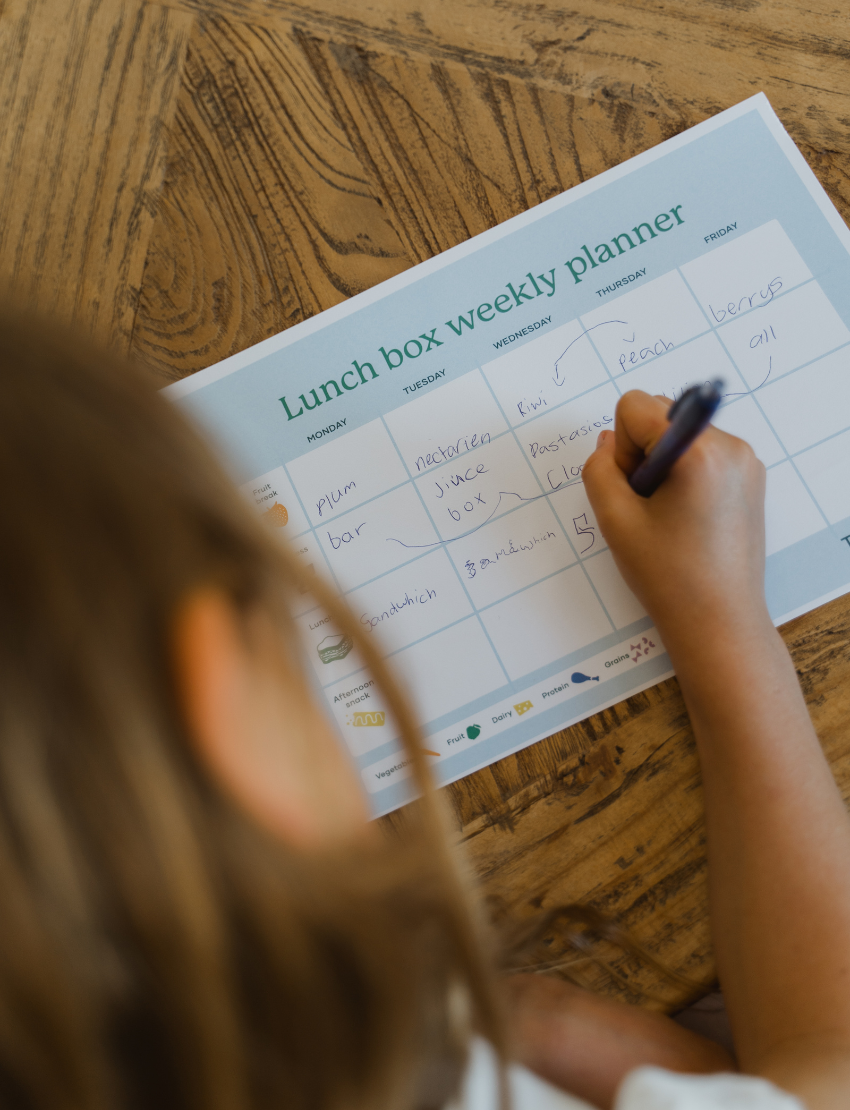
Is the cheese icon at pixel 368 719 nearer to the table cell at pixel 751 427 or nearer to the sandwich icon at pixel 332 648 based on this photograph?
the sandwich icon at pixel 332 648

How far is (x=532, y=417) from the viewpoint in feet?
1.88

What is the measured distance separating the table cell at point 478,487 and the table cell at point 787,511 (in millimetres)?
171

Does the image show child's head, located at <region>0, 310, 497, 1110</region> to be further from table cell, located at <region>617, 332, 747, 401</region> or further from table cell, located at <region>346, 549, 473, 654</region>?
table cell, located at <region>617, 332, 747, 401</region>

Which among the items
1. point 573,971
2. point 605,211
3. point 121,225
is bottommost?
point 573,971

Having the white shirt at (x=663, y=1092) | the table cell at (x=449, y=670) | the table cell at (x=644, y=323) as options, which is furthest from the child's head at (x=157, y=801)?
the table cell at (x=644, y=323)

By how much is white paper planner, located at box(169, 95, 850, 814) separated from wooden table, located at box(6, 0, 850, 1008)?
3 centimetres

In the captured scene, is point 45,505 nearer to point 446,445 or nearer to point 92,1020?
point 92,1020

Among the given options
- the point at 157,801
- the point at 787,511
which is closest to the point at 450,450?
the point at 787,511

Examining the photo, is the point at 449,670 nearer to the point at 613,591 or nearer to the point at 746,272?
the point at 613,591

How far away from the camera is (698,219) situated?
580 millimetres

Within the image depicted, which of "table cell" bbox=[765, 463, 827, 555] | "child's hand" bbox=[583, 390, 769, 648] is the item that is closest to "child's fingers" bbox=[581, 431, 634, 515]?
"child's hand" bbox=[583, 390, 769, 648]

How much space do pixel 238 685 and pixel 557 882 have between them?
13.5 inches

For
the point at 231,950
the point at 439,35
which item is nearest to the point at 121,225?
the point at 439,35

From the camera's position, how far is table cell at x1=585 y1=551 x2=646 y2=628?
550 millimetres
